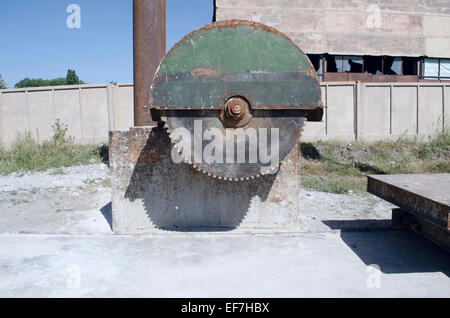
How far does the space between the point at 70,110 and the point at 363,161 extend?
855 centimetres

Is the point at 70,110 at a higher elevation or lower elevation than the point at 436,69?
lower

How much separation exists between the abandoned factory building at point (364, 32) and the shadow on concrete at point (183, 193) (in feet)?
35.0

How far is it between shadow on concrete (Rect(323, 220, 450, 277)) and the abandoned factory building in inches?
449

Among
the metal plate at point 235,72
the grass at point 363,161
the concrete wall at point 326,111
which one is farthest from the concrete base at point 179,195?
the concrete wall at point 326,111

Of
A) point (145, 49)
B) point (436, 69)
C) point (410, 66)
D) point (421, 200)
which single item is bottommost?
point (421, 200)

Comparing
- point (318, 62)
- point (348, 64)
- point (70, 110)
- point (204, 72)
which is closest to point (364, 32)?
point (348, 64)

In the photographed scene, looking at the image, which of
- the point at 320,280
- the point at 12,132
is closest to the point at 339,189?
the point at 320,280

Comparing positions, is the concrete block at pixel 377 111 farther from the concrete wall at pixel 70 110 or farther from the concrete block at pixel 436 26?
the concrete wall at pixel 70 110

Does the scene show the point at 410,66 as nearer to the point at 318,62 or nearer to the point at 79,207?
the point at 318,62

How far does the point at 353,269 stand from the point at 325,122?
30.2 feet

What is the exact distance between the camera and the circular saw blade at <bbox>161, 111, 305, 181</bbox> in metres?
3.12

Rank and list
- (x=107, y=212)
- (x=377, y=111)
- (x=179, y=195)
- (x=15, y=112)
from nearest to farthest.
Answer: (x=179, y=195) < (x=107, y=212) < (x=15, y=112) < (x=377, y=111)

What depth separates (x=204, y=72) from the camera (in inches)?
124

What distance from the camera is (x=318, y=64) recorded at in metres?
14.1
